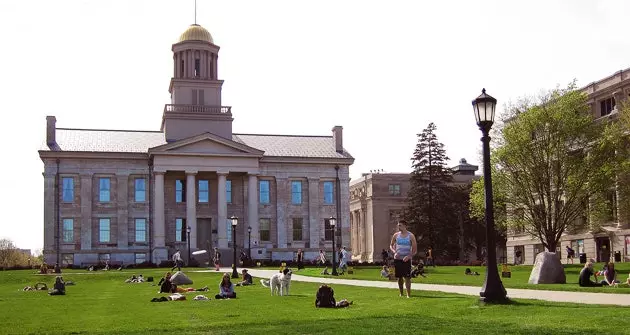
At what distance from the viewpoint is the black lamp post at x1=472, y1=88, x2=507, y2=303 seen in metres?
20.5

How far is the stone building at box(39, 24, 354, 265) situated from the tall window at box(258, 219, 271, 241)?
11 cm

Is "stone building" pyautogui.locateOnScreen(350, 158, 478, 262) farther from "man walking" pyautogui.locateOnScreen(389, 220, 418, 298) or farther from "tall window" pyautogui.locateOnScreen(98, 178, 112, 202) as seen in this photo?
"man walking" pyautogui.locateOnScreen(389, 220, 418, 298)

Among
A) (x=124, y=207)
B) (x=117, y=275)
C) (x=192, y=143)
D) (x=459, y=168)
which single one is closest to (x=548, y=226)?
(x=117, y=275)

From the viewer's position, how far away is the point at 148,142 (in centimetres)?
9262

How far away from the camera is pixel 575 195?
6144cm

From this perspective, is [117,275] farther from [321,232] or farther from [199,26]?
[199,26]

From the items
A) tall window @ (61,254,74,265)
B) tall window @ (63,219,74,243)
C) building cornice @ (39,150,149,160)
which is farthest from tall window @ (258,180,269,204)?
tall window @ (61,254,74,265)

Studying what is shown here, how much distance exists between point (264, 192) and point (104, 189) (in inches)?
676

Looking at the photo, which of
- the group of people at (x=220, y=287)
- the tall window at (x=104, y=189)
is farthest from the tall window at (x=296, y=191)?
the group of people at (x=220, y=287)

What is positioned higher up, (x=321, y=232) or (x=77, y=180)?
(x=77, y=180)

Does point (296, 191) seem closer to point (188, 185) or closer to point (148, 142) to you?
point (188, 185)

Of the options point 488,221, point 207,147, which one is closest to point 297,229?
point 207,147

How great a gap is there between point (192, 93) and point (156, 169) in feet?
39.2

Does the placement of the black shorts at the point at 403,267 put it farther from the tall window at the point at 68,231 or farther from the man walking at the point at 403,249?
the tall window at the point at 68,231
